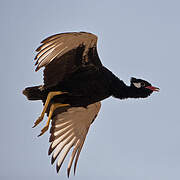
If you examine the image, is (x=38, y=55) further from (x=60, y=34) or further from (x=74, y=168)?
(x=74, y=168)

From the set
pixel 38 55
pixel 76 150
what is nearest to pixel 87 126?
pixel 76 150

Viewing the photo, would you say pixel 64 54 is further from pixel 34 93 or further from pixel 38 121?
pixel 38 121

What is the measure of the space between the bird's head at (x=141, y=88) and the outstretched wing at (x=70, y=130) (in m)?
1.46

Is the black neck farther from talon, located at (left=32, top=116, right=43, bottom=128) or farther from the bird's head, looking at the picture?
talon, located at (left=32, top=116, right=43, bottom=128)

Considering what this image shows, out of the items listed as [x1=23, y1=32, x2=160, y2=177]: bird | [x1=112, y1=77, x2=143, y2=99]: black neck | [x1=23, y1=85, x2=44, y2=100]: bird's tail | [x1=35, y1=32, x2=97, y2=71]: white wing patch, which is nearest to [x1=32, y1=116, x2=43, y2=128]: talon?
[x1=23, y1=32, x2=160, y2=177]: bird

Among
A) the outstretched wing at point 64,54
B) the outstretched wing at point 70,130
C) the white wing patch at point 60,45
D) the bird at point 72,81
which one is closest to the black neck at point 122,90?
the bird at point 72,81

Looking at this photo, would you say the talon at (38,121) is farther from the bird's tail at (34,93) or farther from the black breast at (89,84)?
the black breast at (89,84)

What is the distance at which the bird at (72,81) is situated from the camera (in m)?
12.4

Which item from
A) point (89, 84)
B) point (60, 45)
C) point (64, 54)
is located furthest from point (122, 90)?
point (60, 45)

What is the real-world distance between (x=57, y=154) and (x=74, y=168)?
0.51 meters

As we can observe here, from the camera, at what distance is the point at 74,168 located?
13.5 metres

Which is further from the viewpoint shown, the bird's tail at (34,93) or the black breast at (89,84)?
the bird's tail at (34,93)

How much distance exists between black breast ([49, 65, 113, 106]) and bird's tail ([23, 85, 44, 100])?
0.36 metres

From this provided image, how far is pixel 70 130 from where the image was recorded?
14.2 m
